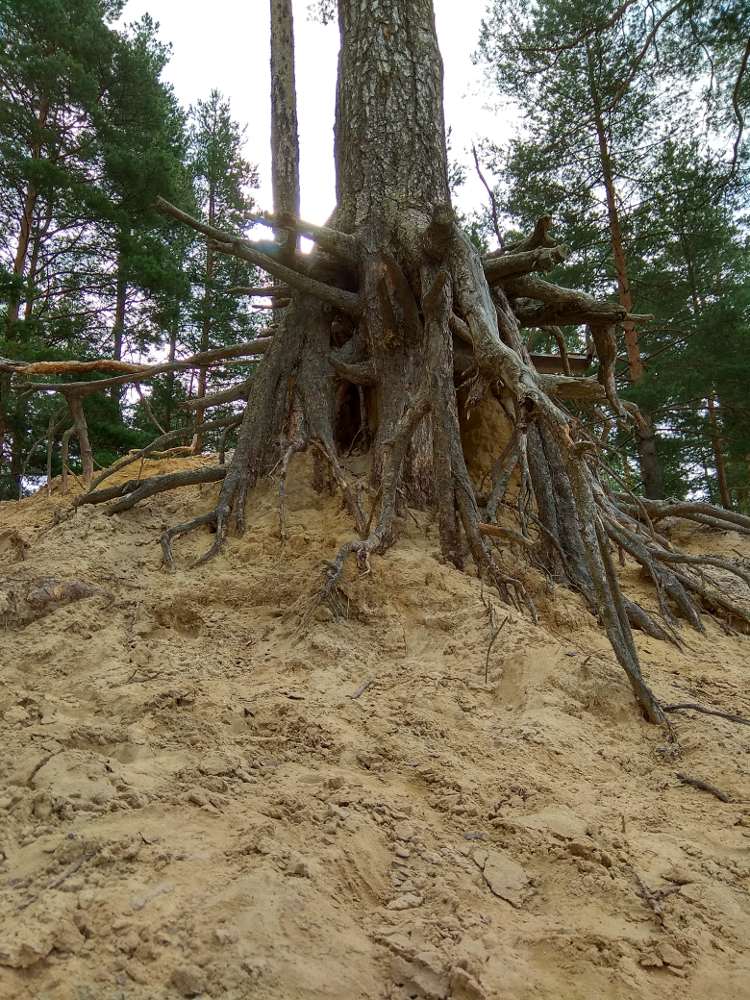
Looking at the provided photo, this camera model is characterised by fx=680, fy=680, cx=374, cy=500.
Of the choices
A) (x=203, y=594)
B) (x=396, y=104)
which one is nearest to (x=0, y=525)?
(x=203, y=594)

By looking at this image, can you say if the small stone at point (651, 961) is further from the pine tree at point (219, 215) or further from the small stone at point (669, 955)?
the pine tree at point (219, 215)

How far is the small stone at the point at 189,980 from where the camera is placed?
144cm

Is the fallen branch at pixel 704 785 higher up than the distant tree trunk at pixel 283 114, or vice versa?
the distant tree trunk at pixel 283 114

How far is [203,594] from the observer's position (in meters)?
3.24

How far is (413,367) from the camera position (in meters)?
4.13

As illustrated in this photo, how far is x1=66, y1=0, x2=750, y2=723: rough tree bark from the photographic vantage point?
3.48 meters

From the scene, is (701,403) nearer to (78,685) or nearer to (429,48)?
(429,48)

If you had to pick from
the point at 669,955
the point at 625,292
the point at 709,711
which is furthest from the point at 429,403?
the point at 625,292

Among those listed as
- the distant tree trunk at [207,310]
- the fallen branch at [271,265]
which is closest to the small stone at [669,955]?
→ the fallen branch at [271,265]

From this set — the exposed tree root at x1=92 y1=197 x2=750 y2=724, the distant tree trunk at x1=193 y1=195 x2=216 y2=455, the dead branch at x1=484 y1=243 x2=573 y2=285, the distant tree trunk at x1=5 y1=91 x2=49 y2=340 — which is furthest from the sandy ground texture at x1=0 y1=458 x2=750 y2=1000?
the distant tree trunk at x1=193 y1=195 x2=216 y2=455

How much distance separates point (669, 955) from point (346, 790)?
0.96 m

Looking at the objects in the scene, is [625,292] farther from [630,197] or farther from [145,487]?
[145,487]

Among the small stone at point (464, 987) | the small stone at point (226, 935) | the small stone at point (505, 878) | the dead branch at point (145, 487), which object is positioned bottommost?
the small stone at point (464, 987)

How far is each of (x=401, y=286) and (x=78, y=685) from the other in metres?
2.74
